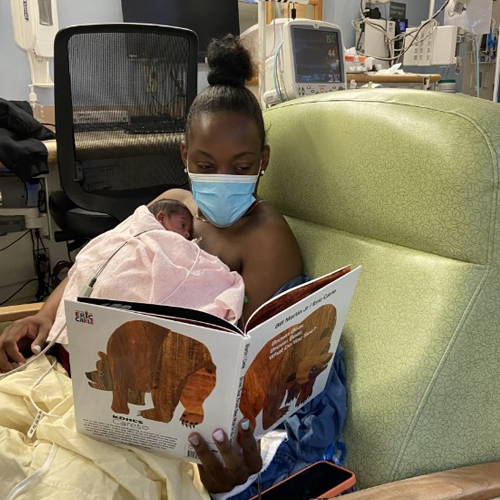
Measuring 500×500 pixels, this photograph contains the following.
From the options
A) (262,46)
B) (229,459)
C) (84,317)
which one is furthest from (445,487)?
(262,46)

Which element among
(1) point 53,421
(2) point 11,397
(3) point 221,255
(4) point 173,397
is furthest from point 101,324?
(3) point 221,255

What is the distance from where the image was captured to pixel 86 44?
5.30 ft

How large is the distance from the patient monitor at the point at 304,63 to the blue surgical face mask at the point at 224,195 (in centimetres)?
46

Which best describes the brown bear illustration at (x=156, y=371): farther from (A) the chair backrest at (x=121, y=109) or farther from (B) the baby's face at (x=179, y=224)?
(A) the chair backrest at (x=121, y=109)

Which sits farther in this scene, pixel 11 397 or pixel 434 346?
pixel 11 397

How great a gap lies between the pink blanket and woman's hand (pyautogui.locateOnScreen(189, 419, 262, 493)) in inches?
10.3

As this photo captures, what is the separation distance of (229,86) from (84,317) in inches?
25.9

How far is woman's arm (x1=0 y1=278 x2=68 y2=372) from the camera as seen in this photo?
3.45 ft

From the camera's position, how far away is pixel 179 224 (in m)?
1.17

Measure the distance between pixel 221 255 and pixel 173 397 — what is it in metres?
0.46

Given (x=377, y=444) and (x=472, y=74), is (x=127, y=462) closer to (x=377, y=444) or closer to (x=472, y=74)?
(x=377, y=444)

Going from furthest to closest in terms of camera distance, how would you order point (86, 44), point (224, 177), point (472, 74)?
point (472, 74) < point (86, 44) < point (224, 177)

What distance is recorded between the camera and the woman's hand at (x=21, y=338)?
1.05 meters

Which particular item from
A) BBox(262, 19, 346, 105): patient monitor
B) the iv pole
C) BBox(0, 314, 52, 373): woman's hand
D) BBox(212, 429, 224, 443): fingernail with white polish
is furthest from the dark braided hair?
BBox(212, 429, 224, 443): fingernail with white polish
